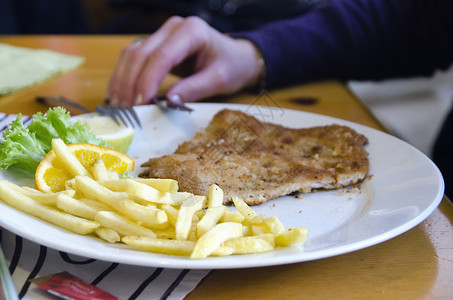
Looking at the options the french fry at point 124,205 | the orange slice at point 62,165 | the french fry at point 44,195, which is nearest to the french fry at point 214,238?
the french fry at point 124,205

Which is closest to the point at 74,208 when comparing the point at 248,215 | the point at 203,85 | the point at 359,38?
the point at 248,215

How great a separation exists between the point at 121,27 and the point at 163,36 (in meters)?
2.11

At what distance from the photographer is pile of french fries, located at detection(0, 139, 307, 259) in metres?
1.00

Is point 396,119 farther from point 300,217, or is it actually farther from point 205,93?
point 300,217

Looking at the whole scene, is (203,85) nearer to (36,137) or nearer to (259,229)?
(36,137)

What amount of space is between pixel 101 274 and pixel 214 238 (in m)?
0.25

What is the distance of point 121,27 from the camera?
4.19m

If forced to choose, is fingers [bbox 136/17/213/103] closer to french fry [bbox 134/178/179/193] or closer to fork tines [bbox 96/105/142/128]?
fork tines [bbox 96/105/142/128]

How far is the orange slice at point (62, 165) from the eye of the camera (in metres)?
1.27

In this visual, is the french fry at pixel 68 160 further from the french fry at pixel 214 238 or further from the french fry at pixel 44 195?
the french fry at pixel 214 238

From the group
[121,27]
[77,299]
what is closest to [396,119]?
[121,27]

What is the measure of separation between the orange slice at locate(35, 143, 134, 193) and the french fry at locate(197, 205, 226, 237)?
0.38 metres

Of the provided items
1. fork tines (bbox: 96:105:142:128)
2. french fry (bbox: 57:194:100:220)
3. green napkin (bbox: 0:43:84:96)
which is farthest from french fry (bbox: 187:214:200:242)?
green napkin (bbox: 0:43:84:96)

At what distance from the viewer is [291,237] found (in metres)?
1.03
